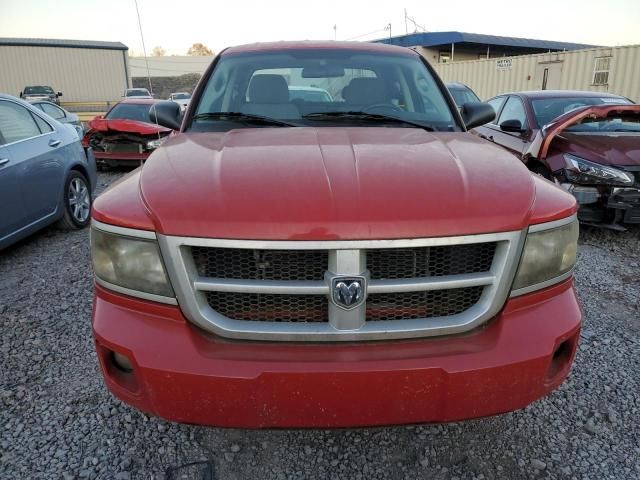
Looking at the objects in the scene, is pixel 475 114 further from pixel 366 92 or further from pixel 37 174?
pixel 37 174

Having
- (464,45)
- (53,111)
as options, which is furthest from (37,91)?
(464,45)

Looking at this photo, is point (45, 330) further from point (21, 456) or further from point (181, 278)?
point (181, 278)

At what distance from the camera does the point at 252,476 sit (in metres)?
1.94

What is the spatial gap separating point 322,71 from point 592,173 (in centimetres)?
319

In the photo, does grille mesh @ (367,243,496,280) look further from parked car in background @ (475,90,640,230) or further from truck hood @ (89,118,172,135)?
truck hood @ (89,118,172,135)

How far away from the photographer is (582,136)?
534 centimetres

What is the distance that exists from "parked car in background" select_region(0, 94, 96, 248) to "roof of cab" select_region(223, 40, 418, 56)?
94.1 inches

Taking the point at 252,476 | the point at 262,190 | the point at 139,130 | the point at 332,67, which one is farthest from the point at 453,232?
the point at 139,130

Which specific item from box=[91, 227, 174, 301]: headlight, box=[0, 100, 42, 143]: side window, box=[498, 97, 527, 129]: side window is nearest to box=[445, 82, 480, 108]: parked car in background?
box=[498, 97, 527, 129]: side window

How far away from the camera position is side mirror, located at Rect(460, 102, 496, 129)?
300 centimetres

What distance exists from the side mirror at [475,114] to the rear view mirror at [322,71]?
0.82 metres

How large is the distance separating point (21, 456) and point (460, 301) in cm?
191

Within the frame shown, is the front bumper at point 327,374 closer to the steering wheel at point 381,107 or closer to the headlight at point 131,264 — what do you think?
the headlight at point 131,264

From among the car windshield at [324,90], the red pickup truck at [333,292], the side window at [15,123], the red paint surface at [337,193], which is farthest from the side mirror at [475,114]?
the side window at [15,123]
